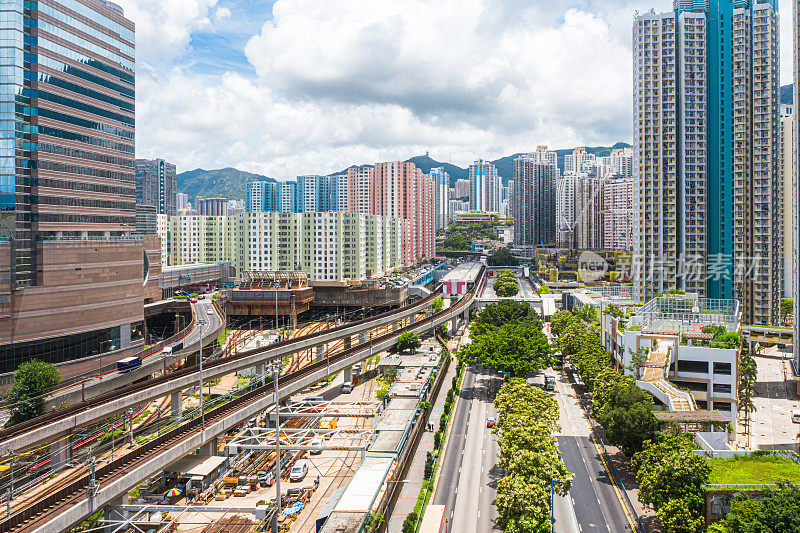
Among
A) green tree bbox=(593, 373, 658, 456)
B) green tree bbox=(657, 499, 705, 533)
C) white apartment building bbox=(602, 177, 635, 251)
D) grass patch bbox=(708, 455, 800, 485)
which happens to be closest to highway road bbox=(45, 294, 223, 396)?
green tree bbox=(593, 373, 658, 456)

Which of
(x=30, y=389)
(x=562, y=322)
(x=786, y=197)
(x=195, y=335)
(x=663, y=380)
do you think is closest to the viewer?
(x=30, y=389)

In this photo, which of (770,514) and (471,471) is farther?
(471,471)

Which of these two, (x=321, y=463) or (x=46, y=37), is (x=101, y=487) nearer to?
(x=321, y=463)

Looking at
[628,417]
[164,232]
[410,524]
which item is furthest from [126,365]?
[164,232]

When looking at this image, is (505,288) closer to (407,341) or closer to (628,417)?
(407,341)

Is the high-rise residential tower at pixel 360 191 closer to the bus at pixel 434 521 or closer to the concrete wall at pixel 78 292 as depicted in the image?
the concrete wall at pixel 78 292

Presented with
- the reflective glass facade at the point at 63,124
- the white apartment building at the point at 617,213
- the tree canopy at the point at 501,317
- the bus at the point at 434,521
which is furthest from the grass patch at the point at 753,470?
the white apartment building at the point at 617,213
